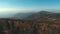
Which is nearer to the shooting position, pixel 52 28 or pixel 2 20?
pixel 2 20

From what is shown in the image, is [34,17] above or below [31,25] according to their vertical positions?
above

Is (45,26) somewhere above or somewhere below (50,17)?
below

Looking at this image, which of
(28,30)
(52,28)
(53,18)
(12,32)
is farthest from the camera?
(53,18)

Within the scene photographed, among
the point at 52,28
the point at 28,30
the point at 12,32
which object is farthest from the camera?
the point at 52,28

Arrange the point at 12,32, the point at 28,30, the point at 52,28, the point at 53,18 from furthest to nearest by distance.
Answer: the point at 53,18 → the point at 52,28 → the point at 28,30 → the point at 12,32

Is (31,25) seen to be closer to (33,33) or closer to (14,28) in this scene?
(33,33)

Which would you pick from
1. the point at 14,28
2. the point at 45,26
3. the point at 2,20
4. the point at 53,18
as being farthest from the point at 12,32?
the point at 53,18

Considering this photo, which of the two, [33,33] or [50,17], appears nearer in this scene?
[33,33]

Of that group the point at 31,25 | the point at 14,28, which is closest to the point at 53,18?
the point at 31,25

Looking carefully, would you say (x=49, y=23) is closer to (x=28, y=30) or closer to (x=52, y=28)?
(x=52, y=28)
